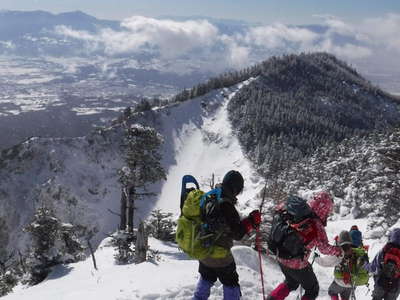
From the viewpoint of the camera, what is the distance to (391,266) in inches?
339

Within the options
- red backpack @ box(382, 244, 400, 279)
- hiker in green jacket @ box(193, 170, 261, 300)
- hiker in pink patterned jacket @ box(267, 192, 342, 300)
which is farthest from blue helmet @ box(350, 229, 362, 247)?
hiker in green jacket @ box(193, 170, 261, 300)

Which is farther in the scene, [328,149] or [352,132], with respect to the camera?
[352,132]

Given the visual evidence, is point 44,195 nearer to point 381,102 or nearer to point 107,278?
point 107,278

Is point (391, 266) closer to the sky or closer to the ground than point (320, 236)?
closer to the ground

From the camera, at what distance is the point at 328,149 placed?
81.4 m

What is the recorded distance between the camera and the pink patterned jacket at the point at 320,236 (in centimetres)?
725

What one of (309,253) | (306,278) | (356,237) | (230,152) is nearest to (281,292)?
(306,278)

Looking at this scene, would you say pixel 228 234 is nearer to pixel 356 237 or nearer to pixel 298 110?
pixel 356 237

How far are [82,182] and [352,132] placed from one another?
103087 mm

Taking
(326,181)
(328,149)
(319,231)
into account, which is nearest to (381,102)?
(328,149)

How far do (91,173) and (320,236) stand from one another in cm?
7117

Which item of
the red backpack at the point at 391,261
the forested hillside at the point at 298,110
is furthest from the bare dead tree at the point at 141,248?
the forested hillside at the point at 298,110

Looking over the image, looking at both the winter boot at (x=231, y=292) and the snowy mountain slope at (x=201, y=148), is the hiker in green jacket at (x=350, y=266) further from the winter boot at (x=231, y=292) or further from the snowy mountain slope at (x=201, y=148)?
the snowy mountain slope at (x=201, y=148)

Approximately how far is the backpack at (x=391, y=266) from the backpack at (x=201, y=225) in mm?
4013
